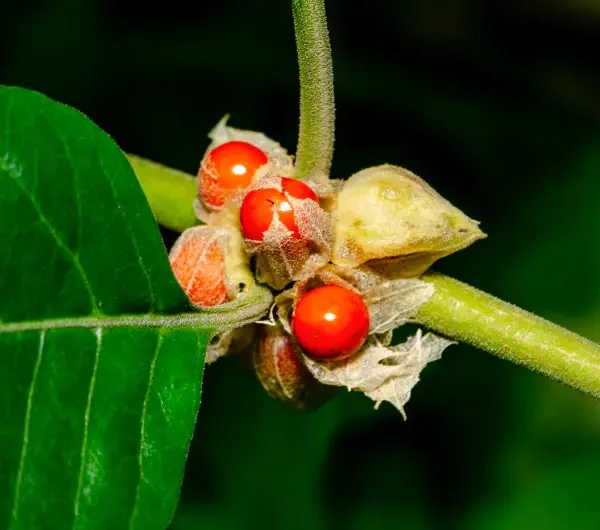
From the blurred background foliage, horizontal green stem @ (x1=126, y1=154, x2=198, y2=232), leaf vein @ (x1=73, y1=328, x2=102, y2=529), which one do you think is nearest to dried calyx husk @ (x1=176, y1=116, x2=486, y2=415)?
horizontal green stem @ (x1=126, y1=154, x2=198, y2=232)

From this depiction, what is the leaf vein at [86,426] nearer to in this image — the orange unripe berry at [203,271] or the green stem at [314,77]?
the orange unripe berry at [203,271]

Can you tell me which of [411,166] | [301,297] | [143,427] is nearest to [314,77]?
[301,297]

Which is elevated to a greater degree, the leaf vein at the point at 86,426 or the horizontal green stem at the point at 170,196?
the horizontal green stem at the point at 170,196

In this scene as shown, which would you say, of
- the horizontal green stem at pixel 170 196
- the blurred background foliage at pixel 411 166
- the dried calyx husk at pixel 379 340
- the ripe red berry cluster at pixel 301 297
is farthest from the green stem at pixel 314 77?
the blurred background foliage at pixel 411 166

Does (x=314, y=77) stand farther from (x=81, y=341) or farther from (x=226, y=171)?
(x=81, y=341)

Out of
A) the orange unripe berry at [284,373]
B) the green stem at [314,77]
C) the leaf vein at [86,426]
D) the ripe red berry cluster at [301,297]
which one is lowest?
the leaf vein at [86,426]

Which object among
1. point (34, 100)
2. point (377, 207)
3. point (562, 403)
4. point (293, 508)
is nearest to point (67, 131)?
point (34, 100)
